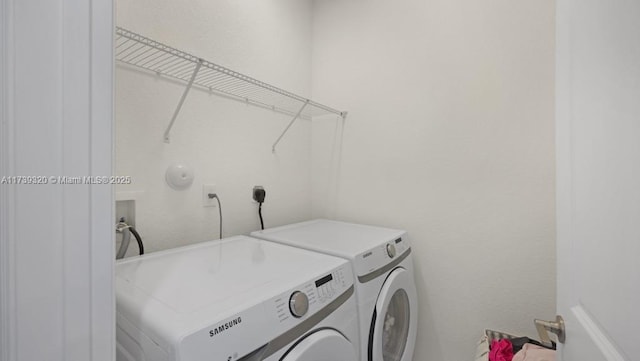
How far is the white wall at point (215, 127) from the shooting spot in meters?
1.15

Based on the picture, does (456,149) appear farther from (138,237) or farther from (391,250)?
(138,237)

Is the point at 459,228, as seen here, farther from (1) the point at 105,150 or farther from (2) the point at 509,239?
(1) the point at 105,150

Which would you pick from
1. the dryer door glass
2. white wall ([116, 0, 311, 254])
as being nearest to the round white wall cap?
white wall ([116, 0, 311, 254])

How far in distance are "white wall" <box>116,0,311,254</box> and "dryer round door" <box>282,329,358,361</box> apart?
34.4 inches

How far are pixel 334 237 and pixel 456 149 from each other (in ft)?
2.87

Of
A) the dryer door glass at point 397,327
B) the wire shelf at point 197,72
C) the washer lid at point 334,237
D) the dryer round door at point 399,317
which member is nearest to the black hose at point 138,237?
the washer lid at point 334,237

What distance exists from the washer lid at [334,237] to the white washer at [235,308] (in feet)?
0.36

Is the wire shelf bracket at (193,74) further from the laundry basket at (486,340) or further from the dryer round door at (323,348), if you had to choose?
the laundry basket at (486,340)

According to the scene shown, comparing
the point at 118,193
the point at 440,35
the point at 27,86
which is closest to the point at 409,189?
the point at 440,35

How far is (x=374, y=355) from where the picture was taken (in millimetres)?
1048

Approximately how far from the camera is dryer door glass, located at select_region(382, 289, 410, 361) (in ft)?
4.37

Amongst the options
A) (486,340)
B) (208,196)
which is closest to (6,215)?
(208,196)

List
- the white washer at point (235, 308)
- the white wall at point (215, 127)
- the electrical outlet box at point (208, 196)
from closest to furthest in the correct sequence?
the white washer at point (235, 308) < the white wall at point (215, 127) < the electrical outlet box at point (208, 196)

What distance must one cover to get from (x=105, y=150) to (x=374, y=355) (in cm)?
112
